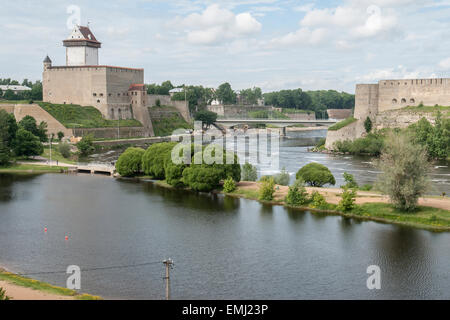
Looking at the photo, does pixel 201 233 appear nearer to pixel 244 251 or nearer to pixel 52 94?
pixel 244 251

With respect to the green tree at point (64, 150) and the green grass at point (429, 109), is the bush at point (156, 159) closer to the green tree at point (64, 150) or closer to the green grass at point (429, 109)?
the green tree at point (64, 150)

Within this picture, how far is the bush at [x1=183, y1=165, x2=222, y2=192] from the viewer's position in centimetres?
2891

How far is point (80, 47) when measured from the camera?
64938mm

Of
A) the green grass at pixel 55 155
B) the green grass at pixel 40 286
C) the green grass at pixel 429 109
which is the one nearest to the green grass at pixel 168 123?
the green grass at pixel 55 155

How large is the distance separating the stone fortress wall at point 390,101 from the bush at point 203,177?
1094 inches

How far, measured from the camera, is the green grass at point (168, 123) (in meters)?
68.1

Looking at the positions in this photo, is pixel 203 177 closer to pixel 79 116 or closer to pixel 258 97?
pixel 79 116

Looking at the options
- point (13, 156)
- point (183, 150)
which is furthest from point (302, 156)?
point (13, 156)

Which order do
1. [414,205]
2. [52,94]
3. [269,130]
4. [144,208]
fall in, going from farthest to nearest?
[269,130]
[52,94]
[144,208]
[414,205]

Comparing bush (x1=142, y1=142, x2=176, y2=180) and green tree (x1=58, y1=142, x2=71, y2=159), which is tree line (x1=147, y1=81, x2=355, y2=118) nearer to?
green tree (x1=58, y1=142, x2=71, y2=159)

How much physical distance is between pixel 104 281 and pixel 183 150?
15.9m

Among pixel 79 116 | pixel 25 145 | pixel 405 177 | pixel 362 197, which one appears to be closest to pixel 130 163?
pixel 25 145

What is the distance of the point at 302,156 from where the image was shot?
156ft
